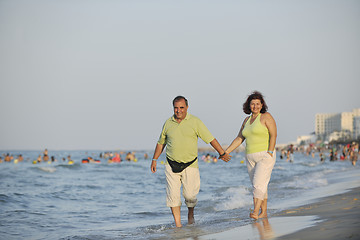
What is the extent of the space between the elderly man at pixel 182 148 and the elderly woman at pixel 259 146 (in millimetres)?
498

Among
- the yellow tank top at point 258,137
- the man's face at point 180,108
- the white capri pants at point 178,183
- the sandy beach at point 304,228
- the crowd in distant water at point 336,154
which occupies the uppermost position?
the man's face at point 180,108

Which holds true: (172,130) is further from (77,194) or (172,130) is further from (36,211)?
(77,194)

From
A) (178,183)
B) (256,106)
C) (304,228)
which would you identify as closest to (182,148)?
(178,183)

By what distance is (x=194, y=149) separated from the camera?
21.5 ft

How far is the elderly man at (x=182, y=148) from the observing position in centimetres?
644

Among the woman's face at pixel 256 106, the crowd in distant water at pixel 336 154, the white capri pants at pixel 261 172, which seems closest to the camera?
the white capri pants at pixel 261 172

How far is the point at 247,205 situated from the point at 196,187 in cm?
378

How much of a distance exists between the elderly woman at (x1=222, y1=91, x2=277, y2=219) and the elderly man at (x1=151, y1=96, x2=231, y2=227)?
498 mm

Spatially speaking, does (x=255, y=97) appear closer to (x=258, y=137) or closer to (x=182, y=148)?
(x=258, y=137)

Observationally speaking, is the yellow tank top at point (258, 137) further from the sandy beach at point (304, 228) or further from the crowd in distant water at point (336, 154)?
the crowd in distant water at point (336, 154)

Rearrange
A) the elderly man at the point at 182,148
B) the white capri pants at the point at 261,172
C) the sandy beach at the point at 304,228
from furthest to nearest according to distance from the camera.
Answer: the elderly man at the point at 182,148
the white capri pants at the point at 261,172
the sandy beach at the point at 304,228

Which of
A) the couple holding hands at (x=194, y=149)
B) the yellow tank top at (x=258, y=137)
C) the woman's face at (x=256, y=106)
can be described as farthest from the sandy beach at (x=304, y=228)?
the woman's face at (x=256, y=106)

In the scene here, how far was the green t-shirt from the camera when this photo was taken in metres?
6.45

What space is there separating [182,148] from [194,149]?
8.1 inches
